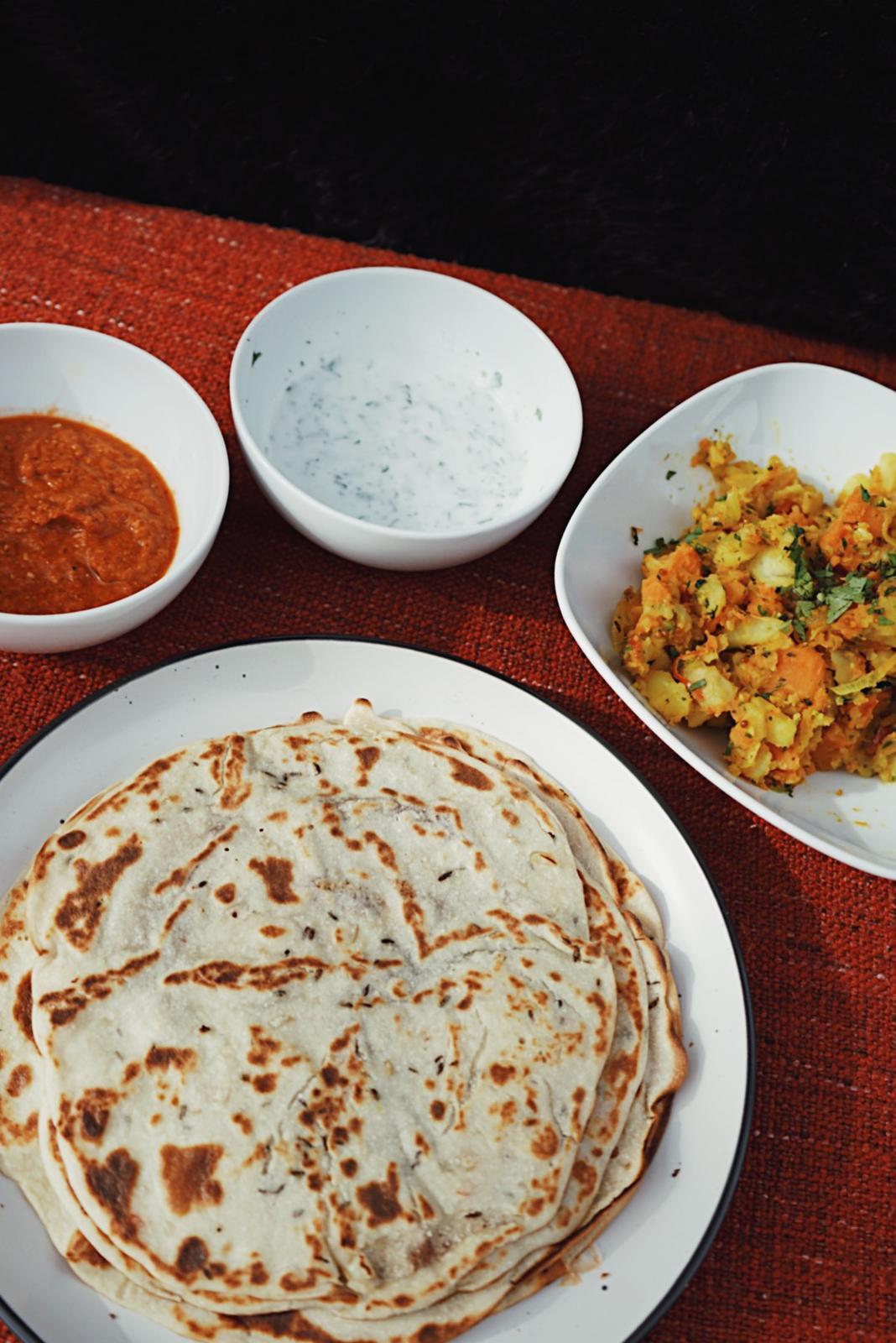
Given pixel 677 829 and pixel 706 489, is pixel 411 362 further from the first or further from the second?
pixel 677 829

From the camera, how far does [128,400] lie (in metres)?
2.45

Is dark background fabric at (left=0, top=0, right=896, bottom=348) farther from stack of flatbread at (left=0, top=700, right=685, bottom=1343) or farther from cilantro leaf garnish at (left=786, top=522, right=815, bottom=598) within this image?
stack of flatbread at (left=0, top=700, right=685, bottom=1343)

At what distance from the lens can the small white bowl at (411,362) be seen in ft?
7.98

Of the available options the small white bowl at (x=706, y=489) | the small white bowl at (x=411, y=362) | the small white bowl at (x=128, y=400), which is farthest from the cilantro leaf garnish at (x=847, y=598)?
the small white bowl at (x=128, y=400)

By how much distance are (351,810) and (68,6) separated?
203 cm

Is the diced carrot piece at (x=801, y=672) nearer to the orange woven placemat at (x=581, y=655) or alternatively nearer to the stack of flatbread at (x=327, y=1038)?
the orange woven placemat at (x=581, y=655)

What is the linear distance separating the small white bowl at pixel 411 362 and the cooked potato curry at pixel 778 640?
0.34 m

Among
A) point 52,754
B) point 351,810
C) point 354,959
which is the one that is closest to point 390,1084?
point 354,959

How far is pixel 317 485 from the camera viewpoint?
2.49m

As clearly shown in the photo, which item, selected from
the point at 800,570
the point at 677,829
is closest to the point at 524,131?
the point at 800,570

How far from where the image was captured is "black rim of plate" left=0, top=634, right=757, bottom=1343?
178 centimetres

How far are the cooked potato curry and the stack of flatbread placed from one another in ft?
1.18

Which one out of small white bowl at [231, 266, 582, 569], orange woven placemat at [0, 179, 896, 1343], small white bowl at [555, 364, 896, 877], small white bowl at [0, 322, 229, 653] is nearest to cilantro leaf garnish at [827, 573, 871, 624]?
small white bowl at [555, 364, 896, 877]

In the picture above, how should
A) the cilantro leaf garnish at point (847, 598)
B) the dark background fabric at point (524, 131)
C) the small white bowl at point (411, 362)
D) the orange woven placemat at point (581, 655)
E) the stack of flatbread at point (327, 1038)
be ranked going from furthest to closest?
the dark background fabric at point (524, 131) → the small white bowl at point (411, 362) → the cilantro leaf garnish at point (847, 598) → the orange woven placemat at point (581, 655) → the stack of flatbread at point (327, 1038)
